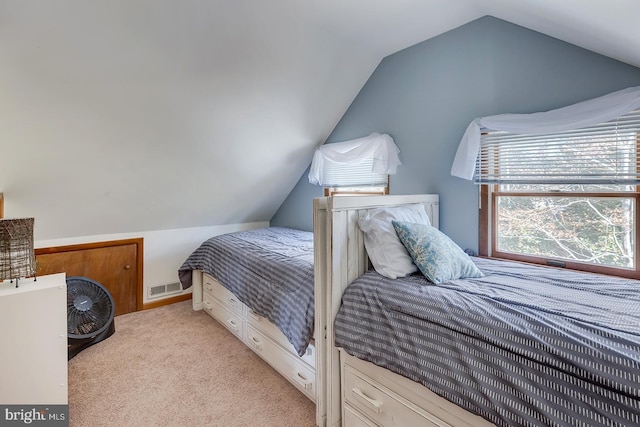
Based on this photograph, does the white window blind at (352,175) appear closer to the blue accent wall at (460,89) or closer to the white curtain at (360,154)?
the white curtain at (360,154)

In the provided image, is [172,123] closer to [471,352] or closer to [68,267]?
[68,267]

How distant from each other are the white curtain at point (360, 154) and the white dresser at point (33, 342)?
228 centimetres

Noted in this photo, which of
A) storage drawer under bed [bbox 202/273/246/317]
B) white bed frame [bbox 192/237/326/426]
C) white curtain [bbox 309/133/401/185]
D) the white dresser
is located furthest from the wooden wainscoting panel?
white curtain [bbox 309/133/401/185]

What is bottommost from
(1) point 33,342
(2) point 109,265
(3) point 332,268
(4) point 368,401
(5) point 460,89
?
(4) point 368,401

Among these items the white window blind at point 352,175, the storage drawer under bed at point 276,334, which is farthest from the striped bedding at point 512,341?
the white window blind at point 352,175

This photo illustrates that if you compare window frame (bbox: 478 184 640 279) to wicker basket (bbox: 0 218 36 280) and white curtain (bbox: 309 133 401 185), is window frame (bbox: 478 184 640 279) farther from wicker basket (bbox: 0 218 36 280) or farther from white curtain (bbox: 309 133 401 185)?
wicker basket (bbox: 0 218 36 280)

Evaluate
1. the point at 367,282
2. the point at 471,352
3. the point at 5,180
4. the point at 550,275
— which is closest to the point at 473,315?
the point at 471,352

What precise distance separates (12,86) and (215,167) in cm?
145

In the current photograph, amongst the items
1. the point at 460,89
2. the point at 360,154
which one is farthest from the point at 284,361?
the point at 460,89

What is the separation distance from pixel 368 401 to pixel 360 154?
203 centimetres

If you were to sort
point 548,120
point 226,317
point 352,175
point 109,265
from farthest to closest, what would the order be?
point 352,175
point 109,265
point 226,317
point 548,120

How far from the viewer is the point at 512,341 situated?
1028 mm

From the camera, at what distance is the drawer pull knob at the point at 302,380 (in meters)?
1.92

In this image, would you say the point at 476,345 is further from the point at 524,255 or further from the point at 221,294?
the point at 221,294
